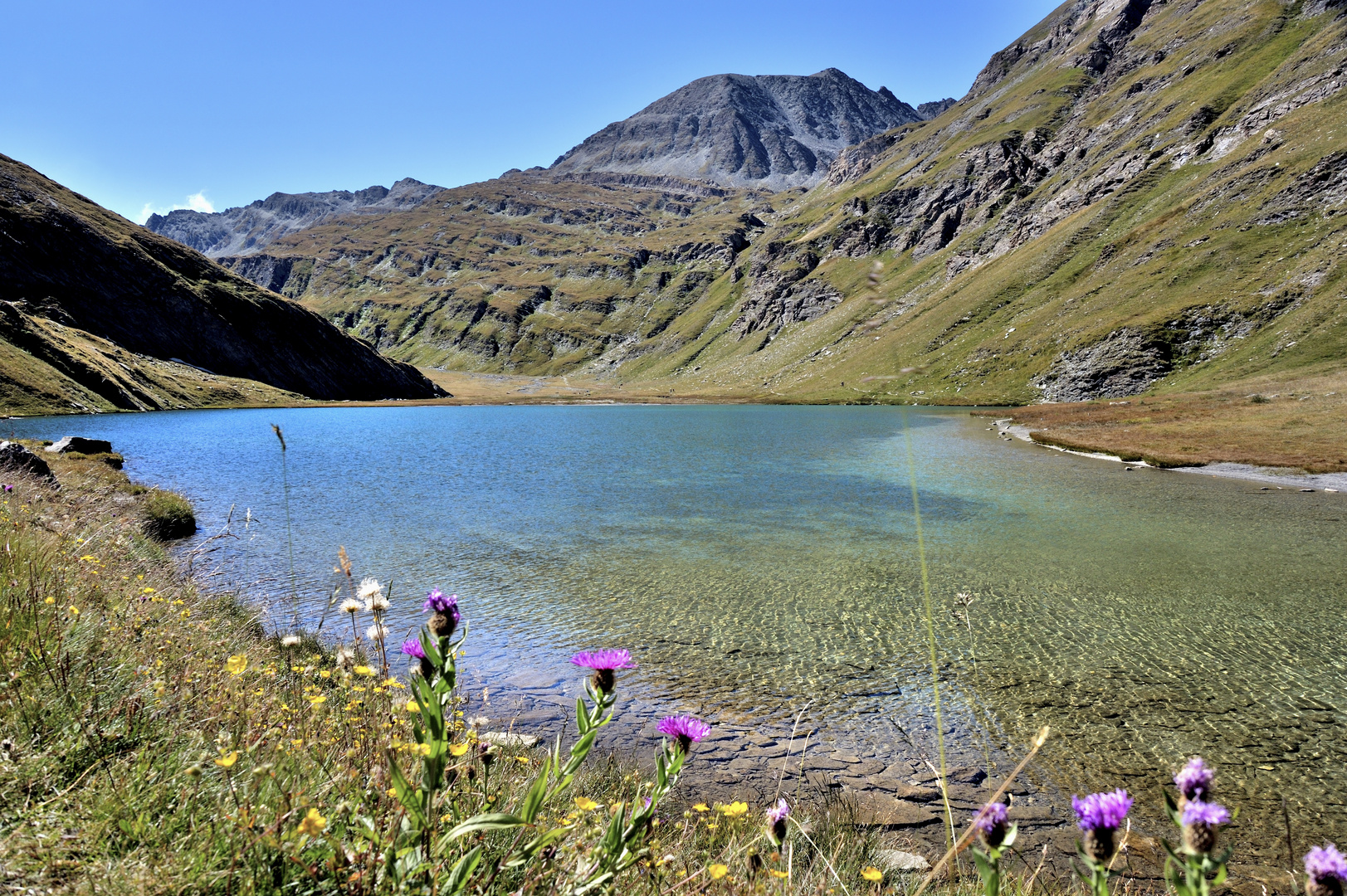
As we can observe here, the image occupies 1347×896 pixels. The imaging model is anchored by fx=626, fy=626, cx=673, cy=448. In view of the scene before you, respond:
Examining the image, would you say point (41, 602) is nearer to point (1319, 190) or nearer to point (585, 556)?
point (585, 556)

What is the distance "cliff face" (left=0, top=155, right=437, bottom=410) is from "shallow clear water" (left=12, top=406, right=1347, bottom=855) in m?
89.4

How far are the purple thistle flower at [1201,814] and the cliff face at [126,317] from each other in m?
128

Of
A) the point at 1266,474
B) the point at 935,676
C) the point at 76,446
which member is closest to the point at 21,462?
the point at 76,446

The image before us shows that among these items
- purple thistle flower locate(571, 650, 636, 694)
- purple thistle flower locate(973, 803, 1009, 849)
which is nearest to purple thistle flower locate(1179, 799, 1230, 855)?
purple thistle flower locate(973, 803, 1009, 849)

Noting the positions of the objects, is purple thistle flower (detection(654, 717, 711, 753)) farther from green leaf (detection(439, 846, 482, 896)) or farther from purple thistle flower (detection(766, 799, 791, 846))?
green leaf (detection(439, 846, 482, 896))

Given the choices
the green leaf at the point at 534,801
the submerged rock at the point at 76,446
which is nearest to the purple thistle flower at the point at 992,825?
the green leaf at the point at 534,801

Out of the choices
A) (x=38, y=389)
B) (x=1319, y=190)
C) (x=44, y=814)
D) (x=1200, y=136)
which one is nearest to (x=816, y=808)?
(x=44, y=814)

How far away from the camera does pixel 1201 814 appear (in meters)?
1.91

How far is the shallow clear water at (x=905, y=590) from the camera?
10727 mm

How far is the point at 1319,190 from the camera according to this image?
101875mm

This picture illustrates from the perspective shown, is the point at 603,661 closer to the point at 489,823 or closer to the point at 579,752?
the point at 579,752

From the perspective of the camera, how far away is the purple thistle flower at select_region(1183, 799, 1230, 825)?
1852 mm

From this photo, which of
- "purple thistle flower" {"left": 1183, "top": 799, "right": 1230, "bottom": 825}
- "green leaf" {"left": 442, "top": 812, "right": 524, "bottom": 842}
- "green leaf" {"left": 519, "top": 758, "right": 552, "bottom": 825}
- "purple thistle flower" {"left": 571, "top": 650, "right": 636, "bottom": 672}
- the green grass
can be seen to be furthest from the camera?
the green grass

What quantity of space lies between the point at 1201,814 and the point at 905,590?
17230 mm
